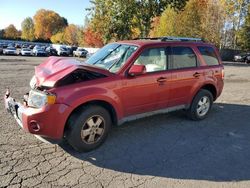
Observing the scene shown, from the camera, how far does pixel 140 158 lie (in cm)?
422

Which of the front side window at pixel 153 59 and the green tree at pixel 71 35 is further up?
the green tree at pixel 71 35

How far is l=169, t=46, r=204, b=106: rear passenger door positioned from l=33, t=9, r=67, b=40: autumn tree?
4608 inches

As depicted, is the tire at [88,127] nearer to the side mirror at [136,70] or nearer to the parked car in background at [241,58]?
the side mirror at [136,70]

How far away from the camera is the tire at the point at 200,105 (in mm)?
6043

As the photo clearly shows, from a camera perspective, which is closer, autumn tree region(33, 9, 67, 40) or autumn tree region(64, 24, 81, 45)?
autumn tree region(64, 24, 81, 45)

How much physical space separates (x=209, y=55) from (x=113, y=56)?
2.64 m

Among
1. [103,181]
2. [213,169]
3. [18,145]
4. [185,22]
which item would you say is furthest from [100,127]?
[185,22]

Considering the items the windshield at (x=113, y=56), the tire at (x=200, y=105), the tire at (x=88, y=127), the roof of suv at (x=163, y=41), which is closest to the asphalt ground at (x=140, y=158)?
the tire at (x=88, y=127)

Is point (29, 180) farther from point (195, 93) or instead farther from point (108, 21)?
point (108, 21)

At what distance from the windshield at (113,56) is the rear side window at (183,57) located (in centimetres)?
102

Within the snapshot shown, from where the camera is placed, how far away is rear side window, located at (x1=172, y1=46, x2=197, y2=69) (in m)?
5.55

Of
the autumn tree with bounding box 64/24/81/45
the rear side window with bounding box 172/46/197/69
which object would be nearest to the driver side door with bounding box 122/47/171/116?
the rear side window with bounding box 172/46/197/69

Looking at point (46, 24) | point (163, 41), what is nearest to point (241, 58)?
point (163, 41)

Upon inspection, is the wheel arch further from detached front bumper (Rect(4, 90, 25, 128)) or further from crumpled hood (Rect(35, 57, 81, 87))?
detached front bumper (Rect(4, 90, 25, 128))
